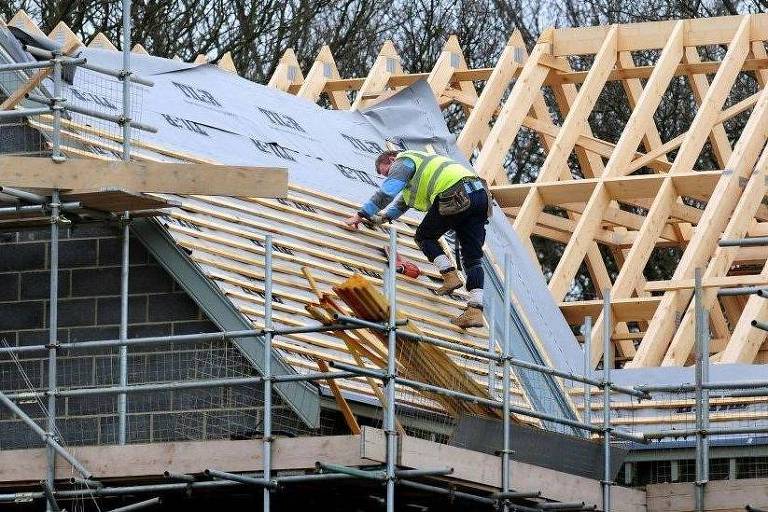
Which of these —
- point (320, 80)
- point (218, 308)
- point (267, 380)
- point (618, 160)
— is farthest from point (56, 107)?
point (320, 80)

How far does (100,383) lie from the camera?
49.3 feet

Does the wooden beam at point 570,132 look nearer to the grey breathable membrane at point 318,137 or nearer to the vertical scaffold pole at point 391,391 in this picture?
the grey breathable membrane at point 318,137

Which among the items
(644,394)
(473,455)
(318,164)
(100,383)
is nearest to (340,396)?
(473,455)

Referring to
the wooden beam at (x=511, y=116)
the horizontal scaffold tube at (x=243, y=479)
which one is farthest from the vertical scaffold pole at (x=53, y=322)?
the wooden beam at (x=511, y=116)

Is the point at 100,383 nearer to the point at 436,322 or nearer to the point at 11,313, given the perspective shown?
the point at 11,313

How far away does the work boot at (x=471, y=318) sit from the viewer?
644 inches

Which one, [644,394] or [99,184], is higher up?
[99,184]

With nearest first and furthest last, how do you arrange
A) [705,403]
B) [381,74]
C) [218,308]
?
[218,308] < [705,403] < [381,74]

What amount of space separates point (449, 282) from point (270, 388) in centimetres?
330

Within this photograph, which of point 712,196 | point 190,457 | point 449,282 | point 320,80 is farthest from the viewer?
point 320,80

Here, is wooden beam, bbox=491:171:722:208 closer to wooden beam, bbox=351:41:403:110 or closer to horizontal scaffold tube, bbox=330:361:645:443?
wooden beam, bbox=351:41:403:110

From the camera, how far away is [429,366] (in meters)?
14.5

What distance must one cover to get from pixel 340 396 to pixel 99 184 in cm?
199

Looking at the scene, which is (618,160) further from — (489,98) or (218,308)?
(218,308)
